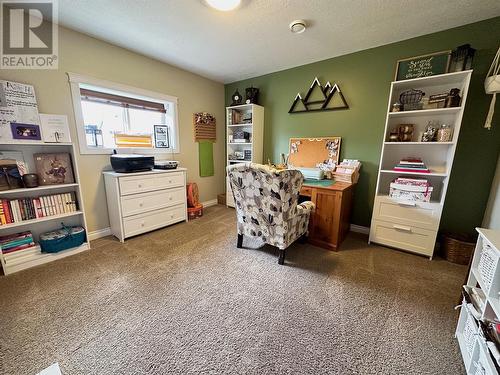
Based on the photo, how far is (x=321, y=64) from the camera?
289 centimetres

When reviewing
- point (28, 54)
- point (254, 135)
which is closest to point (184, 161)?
point (254, 135)

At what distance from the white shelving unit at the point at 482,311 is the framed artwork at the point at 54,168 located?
11.4 ft

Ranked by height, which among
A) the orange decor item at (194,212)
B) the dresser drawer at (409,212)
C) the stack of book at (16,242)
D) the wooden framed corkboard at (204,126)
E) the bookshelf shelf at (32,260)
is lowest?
the bookshelf shelf at (32,260)

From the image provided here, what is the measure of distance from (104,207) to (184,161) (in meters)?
1.40

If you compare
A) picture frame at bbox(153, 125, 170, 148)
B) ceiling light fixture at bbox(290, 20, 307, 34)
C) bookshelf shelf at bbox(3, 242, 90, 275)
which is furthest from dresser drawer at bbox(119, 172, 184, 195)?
ceiling light fixture at bbox(290, 20, 307, 34)

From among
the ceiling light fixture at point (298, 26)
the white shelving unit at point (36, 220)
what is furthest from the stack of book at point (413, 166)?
the white shelving unit at point (36, 220)

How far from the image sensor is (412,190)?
7.12 ft

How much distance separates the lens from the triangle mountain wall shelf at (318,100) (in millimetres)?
2814

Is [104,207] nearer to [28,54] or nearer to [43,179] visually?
[43,179]

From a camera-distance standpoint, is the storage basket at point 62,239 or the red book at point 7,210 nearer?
the red book at point 7,210

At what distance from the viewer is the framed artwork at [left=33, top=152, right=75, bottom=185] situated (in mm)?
2027

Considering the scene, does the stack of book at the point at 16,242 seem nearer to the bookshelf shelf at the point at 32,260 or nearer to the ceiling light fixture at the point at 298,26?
the bookshelf shelf at the point at 32,260

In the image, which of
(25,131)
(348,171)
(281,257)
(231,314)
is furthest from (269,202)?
(25,131)

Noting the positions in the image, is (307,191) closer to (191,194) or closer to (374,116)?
(374,116)
